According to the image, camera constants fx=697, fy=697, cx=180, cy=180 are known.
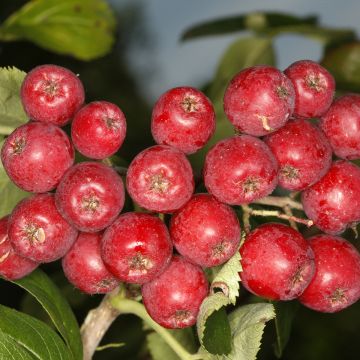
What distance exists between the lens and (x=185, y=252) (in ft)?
5.43

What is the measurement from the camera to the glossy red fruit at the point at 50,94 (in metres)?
1.71

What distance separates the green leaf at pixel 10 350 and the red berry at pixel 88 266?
23cm

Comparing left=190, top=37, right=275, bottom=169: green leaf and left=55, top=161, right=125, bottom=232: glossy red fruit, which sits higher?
left=55, top=161, right=125, bottom=232: glossy red fruit

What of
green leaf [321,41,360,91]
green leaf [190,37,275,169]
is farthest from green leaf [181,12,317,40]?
green leaf [321,41,360,91]

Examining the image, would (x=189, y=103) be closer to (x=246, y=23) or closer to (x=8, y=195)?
(x=8, y=195)

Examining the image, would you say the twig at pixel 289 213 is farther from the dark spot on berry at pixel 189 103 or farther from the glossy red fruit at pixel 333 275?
the dark spot on berry at pixel 189 103

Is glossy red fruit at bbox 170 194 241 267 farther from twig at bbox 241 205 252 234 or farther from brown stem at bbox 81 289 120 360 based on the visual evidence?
brown stem at bbox 81 289 120 360

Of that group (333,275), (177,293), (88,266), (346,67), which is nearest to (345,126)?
(333,275)

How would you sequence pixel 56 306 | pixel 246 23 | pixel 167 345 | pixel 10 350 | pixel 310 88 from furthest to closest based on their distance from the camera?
pixel 246 23, pixel 167 345, pixel 56 306, pixel 310 88, pixel 10 350

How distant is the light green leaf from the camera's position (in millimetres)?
1663

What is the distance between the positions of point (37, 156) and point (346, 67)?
5.10ft

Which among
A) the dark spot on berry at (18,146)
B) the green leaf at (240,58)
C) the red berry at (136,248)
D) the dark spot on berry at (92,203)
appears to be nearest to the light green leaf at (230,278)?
the red berry at (136,248)

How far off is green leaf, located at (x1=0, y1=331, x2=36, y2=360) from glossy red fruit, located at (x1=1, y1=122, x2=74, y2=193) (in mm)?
359

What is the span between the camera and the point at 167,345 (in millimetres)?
2158
